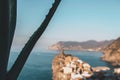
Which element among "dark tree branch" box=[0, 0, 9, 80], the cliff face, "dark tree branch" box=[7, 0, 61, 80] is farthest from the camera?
the cliff face

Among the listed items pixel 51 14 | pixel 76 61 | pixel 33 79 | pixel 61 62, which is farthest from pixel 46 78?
pixel 51 14

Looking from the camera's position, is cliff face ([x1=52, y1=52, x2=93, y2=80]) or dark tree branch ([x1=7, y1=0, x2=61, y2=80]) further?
cliff face ([x1=52, y1=52, x2=93, y2=80])

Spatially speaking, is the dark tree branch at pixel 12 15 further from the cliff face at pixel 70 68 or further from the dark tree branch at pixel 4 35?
the cliff face at pixel 70 68

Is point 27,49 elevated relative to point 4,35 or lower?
lower

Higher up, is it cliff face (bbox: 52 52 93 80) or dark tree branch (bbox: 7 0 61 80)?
dark tree branch (bbox: 7 0 61 80)

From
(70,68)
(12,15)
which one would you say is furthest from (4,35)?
(70,68)

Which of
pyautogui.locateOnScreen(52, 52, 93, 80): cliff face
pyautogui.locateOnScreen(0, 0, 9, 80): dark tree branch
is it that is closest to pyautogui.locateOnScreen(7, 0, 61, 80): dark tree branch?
pyautogui.locateOnScreen(0, 0, 9, 80): dark tree branch

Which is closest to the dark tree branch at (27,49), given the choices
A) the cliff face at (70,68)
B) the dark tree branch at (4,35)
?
the dark tree branch at (4,35)

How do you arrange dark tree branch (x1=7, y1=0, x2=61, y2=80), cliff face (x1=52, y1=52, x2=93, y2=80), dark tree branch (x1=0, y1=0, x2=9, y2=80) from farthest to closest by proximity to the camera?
1. cliff face (x1=52, y1=52, x2=93, y2=80)
2. dark tree branch (x1=7, y1=0, x2=61, y2=80)
3. dark tree branch (x1=0, y1=0, x2=9, y2=80)

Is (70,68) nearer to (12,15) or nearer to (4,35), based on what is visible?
(12,15)

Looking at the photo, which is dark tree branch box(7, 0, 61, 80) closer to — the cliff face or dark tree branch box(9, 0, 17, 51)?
dark tree branch box(9, 0, 17, 51)

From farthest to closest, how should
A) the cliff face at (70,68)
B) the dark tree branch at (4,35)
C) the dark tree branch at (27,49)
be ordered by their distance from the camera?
the cliff face at (70,68) < the dark tree branch at (27,49) < the dark tree branch at (4,35)

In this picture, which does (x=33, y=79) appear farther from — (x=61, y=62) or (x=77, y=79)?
(x=77, y=79)
